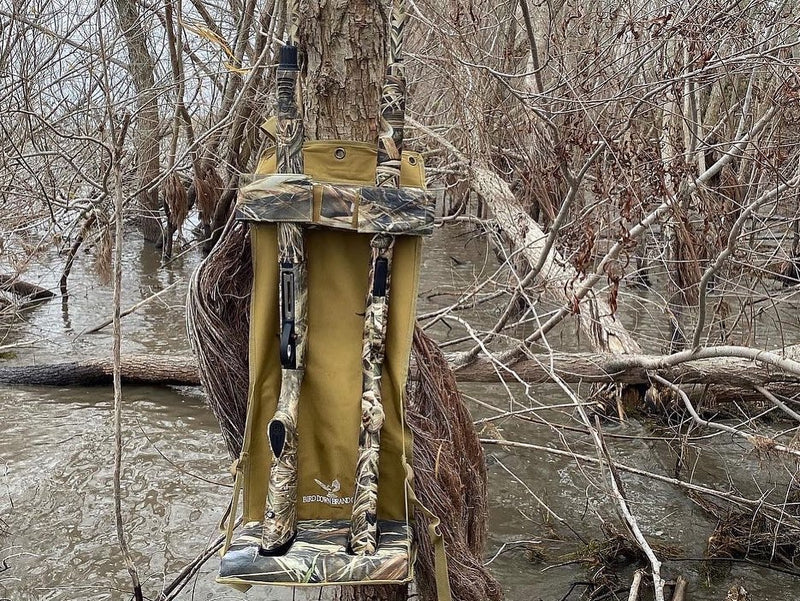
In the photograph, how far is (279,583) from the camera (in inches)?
84.4

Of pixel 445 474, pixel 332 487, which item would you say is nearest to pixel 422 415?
pixel 445 474

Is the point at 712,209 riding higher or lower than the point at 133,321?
higher

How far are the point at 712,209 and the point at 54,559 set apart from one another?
Result: 4.60 metres

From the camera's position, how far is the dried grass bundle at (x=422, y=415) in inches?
102

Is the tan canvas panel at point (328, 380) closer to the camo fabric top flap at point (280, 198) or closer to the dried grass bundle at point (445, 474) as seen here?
the camo fabric top flap at point (280, 198)

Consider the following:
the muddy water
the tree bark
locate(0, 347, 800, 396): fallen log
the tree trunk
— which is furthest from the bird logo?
the tree trunk

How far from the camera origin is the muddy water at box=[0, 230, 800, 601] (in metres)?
4.59

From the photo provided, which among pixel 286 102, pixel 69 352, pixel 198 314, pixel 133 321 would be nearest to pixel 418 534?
pixel 198 314

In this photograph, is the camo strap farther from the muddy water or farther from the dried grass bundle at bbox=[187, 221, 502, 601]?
the muddy water

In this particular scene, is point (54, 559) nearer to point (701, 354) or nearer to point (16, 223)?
point (16, 223)

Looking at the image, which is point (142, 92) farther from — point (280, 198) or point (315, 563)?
point (315, 563)

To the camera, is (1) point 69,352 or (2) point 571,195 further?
(1) point 69,352

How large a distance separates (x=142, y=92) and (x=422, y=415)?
3917mm

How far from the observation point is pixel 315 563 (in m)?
2.18
